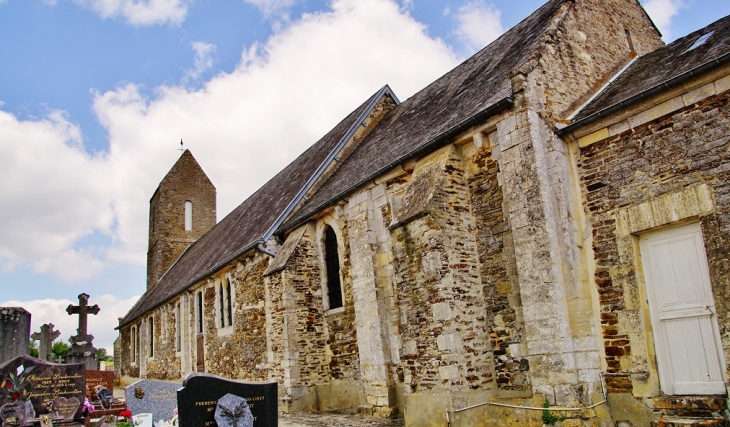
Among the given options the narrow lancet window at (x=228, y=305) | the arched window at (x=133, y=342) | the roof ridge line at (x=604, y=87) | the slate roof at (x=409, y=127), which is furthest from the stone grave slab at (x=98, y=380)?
the arched window at (x=133, y=342)

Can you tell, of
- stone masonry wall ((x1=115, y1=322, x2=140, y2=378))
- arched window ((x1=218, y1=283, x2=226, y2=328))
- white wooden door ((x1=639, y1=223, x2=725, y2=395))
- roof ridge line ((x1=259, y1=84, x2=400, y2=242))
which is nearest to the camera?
white wooden door ((x1=639, y1=223, x2=725, y2=395))

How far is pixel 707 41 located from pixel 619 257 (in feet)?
12.2

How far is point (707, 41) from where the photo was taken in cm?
855

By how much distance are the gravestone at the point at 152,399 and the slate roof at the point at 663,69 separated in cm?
755

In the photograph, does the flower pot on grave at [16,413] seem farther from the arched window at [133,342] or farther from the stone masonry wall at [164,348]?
the arched window at [133,342]

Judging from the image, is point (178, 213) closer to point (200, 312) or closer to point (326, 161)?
point (200, 312)

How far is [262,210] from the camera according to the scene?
19000 millimetres

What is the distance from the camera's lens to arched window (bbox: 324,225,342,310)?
13.0 m

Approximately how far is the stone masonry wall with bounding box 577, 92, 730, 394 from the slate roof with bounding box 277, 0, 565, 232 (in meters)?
1.90

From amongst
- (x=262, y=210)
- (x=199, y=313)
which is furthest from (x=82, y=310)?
(x=262, y=210)

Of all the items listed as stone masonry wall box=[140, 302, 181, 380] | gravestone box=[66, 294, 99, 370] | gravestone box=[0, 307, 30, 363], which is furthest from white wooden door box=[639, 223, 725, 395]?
stone masonry wall box=[140, 302, 181, 380]

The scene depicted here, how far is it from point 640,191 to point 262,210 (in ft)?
44.2

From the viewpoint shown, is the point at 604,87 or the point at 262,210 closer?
the point at 604,87

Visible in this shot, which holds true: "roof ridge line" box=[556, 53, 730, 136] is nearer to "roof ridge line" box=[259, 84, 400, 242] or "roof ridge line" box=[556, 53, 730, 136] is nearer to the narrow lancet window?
"roof ridge line" box=[259, 84, 400, 242]
